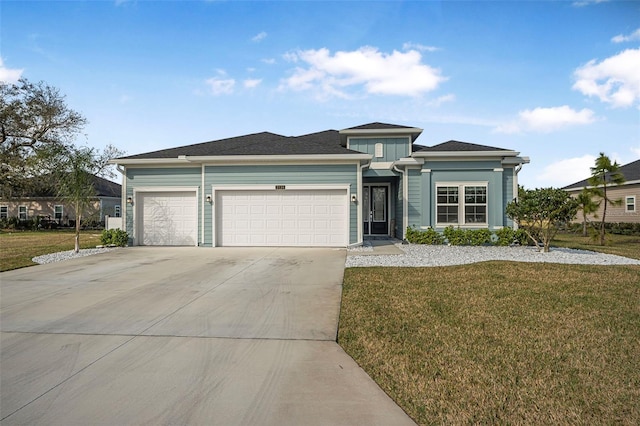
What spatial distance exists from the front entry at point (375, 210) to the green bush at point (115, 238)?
34.0ft

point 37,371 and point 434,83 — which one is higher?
point 434,83

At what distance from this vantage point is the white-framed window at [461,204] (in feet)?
45.5

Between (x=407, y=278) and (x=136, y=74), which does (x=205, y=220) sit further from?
(x=407, y=278)

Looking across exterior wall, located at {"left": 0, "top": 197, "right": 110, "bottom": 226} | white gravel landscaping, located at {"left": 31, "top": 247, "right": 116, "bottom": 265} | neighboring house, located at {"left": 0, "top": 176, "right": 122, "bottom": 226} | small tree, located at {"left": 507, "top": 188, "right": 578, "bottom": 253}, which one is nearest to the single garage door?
white gravel landscaping, located at {"left": 31, "top": 247, "right": 116, "bottom": 265}

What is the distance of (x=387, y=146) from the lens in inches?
630

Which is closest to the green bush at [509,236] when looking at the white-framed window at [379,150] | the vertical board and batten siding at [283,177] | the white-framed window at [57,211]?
the vertical board and batten siding at [283,177]

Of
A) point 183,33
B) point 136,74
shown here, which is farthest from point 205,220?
point 183,33

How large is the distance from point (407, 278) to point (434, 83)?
31.1ft

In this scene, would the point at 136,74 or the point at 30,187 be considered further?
the point at 30,187

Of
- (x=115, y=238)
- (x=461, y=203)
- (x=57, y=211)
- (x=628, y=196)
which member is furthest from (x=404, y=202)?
(x=57, y=211)

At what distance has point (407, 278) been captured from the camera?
25.2 ft

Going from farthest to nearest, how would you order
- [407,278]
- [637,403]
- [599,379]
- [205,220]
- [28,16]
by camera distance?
[205,220] → [28,16] → [407,278] → [599,379] → [637,403]

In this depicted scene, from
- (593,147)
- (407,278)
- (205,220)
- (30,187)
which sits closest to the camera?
(407,278)

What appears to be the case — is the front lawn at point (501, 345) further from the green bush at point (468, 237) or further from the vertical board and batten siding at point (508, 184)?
the vertical board and batten siding at point (508, 184)
